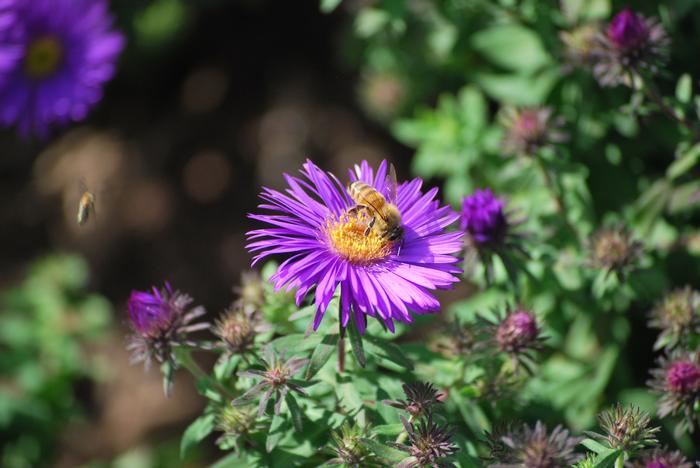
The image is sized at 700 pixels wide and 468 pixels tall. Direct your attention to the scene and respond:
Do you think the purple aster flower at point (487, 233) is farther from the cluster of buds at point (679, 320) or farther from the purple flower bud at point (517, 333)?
the cluster of buds at point (679, 320)

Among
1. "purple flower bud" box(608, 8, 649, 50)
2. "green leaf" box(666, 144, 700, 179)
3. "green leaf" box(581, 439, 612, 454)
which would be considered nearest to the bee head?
"green leaf" box(581, 439, 612, 454)

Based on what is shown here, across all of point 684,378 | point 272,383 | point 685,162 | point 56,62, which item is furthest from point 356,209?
point 56,62

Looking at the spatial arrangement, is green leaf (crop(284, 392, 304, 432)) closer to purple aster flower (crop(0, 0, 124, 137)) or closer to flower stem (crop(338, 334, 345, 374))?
flower stem (crop(338, 334, 345, 374))

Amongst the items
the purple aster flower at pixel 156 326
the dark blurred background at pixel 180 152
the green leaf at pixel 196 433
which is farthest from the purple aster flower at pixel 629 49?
the dark blurred background at pixel 180 152

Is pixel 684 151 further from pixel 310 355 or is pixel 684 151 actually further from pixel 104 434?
pixel 104 434

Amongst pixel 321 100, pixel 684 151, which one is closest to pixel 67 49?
pixel 321 100
